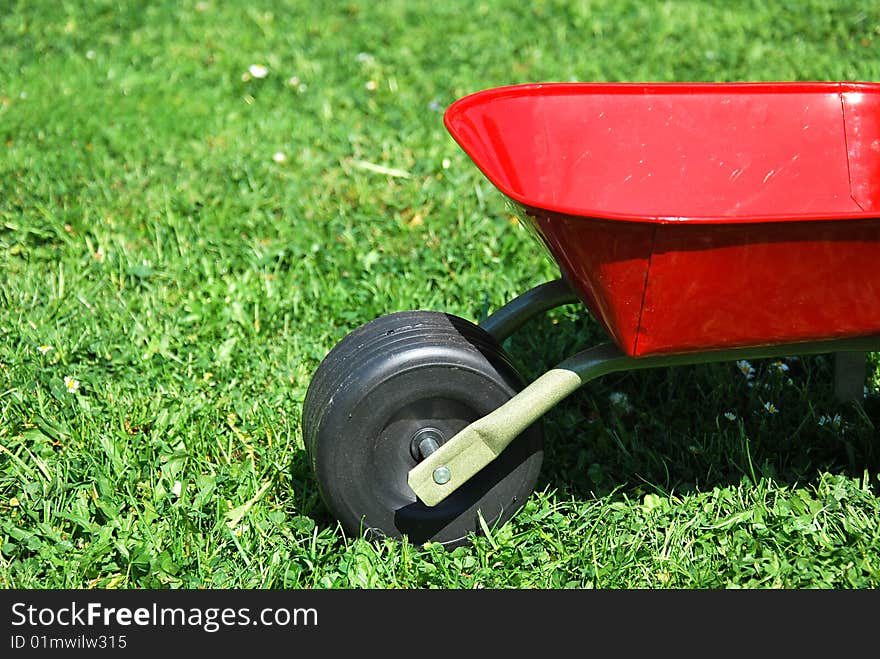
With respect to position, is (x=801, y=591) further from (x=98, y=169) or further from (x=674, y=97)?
(x=98, y=169)

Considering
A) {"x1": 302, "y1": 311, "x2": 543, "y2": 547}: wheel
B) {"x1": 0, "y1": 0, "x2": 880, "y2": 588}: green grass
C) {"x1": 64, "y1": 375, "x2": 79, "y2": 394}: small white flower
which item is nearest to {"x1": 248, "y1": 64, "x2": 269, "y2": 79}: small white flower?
{"x1": 0, "y1": 0, "x2": 880, "y2": 588}: green grass

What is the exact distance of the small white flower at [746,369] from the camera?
9.37 ft

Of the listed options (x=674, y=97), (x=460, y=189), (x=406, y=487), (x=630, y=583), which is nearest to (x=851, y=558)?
(x=630, y=583)

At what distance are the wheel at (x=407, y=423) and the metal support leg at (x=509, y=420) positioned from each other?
0.32 ft

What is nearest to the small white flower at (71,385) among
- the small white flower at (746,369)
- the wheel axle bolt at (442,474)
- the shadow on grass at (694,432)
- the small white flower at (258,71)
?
the shadow on grass at (694,432)

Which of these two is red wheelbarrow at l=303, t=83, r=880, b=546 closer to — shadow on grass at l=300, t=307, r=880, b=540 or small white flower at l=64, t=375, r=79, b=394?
shadow on grass at l=300, t=307, r=880, b=540

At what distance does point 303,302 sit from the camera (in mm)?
3217

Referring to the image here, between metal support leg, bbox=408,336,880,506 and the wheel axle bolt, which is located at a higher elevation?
metal support leg, bbox=408,336,880,506

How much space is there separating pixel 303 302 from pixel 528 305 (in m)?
0.94

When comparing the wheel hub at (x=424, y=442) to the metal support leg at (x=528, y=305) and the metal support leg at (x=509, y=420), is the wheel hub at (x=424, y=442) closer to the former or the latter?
the metal support leg at (x=509, y=420)

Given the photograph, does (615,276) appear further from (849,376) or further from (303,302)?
(303,302)

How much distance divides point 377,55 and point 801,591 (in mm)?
3404

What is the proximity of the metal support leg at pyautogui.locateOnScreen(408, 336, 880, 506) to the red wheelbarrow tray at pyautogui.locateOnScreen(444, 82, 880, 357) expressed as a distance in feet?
0.35

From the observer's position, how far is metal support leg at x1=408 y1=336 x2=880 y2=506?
2.14 m
